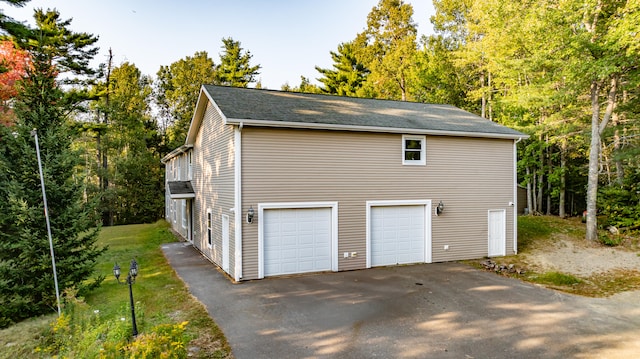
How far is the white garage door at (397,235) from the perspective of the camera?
36.7 feet

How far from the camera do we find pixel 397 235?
11.5 metres

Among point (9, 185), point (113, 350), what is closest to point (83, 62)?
point (9, 185)

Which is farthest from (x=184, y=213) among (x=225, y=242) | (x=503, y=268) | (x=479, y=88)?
(x=479, y=88)

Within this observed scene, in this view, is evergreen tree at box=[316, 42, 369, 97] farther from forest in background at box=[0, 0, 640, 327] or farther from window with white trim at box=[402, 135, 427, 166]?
window with white trim at box=[402, 135, 427, 166]

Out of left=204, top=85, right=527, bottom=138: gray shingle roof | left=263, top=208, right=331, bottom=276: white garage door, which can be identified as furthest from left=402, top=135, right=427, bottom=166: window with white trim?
left=263, top=208, right=331, bottom=276: white garage door

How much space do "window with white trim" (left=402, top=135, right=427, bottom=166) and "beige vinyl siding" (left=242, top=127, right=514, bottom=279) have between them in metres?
0.19

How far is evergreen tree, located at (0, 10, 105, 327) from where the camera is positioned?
7.25m

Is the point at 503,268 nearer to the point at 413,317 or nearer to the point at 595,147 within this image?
the point at 413,317

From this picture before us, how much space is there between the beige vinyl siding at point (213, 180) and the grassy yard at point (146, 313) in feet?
5.40

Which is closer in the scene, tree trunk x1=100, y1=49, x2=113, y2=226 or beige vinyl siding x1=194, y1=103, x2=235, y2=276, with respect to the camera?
beige vinyl siding x1=194, y1=103, x2=235, y2=276

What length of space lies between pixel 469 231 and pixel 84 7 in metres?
17.3

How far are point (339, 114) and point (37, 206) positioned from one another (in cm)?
837

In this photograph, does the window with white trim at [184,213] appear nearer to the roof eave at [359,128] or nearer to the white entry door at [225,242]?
the white entry door at [225,242]

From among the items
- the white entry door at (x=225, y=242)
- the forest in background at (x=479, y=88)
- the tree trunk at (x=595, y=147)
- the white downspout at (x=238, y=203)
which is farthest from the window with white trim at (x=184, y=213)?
the tree trunk at (x=595, y=147)
